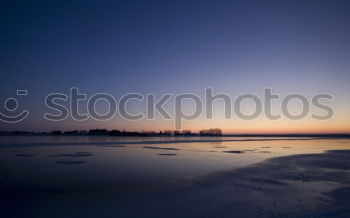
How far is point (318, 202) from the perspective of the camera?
552cm

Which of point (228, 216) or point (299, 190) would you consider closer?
point (228, 216)

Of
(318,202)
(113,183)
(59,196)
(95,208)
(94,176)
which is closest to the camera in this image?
(95,208)

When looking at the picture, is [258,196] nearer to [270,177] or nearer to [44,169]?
[270,177]

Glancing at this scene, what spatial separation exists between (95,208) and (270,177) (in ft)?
19.3

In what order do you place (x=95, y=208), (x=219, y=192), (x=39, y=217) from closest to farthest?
A: (x=39, y=217), (x=95, y=208), (x=219, y=192)

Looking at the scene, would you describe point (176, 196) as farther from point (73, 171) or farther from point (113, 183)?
point (73, 171)

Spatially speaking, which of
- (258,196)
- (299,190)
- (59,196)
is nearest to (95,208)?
(59,196)

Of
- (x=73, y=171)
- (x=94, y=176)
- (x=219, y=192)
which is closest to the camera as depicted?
(x=219, y=192)

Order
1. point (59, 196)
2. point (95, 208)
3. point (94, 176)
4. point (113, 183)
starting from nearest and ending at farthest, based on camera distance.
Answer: point (95, 208), point (59, 196), point (113, 183), point (94, 176)

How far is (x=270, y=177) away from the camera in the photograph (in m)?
8.58

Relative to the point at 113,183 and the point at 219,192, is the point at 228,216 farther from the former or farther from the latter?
the point at 113,183

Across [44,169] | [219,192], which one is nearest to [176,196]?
[219,192]

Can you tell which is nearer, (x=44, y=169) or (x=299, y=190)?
(x=299, y=190)

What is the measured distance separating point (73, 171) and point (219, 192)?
17.9 ft
